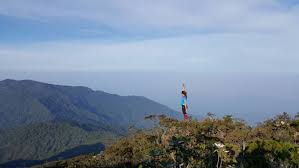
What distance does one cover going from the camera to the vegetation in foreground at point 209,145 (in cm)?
905

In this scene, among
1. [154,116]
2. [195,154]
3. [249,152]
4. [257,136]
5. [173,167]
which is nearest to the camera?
[173,167]

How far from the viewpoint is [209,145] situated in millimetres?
9820

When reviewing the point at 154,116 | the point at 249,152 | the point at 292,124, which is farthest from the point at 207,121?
the point at 249,152

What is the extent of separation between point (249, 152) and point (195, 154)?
268cm

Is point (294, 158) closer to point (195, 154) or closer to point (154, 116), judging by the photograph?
point (195, 154)

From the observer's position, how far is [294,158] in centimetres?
1016

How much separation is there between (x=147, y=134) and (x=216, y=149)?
730cm

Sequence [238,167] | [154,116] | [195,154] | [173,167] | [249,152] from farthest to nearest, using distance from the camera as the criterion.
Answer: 1. [154,116]
2. [249,152]
3. [238,167]
4. [195,154]
5. [173,167]

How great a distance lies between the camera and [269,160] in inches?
400

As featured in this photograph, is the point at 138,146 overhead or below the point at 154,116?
below

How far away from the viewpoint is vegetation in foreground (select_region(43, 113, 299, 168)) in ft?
29.7

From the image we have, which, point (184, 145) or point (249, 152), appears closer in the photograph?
point (184, 145)

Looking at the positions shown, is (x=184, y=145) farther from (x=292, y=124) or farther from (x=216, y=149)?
(x=292, y=124)

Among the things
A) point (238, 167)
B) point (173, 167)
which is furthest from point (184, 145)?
point (238, 167)
